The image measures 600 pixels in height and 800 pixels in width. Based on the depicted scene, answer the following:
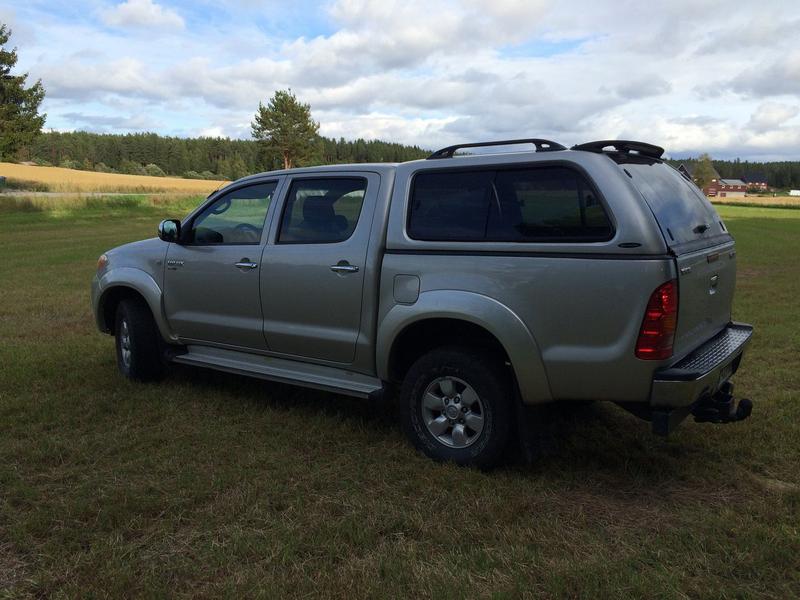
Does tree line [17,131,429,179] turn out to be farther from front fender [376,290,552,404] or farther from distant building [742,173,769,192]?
front fender [376,290,552,404]

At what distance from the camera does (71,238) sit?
68.6ft

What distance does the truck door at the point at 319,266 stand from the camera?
14.5 ft

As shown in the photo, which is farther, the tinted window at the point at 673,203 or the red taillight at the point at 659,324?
Answer: the tinted window at the point at 673,203

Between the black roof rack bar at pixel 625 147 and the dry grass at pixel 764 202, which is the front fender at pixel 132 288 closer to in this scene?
the black roof rack bar at pixel 625 147

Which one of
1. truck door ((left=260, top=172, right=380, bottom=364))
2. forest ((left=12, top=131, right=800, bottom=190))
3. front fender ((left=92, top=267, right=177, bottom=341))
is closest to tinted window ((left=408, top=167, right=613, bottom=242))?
truck door ((left=260, top=172, right=380, bottom=364))

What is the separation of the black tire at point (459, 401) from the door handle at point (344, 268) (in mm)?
708

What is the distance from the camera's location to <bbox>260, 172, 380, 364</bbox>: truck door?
443 cm

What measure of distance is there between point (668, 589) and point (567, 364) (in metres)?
1.17

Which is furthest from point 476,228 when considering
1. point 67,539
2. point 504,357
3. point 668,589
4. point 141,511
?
point 67,539

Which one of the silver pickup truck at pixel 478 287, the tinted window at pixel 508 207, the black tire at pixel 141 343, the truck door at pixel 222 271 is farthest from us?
the black tire at pixel 141 343

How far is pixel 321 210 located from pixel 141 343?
2043mm

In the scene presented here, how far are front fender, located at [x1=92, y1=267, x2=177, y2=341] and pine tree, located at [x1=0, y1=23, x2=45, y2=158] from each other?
1533 inches

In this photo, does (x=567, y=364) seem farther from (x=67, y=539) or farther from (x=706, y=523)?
(x=67, y=539)

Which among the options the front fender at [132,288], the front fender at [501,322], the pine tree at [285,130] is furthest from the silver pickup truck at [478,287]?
the pine tree at [285,130]
